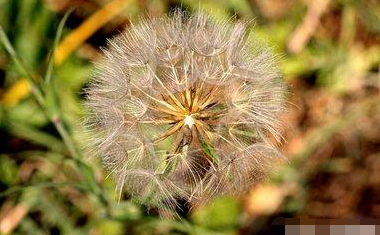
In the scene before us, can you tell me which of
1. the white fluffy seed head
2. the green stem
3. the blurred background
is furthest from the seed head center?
the blurred background

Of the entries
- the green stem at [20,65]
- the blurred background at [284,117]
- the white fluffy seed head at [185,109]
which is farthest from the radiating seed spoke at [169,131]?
the blurred background at [284,117]

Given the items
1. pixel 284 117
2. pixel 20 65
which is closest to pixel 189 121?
pixel 20 65

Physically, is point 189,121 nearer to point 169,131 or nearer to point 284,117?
point 169,131

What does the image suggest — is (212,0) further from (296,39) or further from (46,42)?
(46,42)

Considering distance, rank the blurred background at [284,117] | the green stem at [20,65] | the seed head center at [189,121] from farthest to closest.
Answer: the blurred background at [284,117]
the green stem at [20,65]
the seed head center at [189,121]

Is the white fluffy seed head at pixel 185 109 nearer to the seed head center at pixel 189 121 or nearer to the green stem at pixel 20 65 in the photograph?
the seed head center at pixel 189 121
